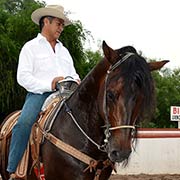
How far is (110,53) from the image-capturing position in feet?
12.5

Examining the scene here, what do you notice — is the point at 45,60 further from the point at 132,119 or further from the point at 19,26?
the point at 19,26

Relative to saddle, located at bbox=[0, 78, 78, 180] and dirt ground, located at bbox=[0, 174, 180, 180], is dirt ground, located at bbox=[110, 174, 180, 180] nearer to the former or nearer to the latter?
dirt ground, located at bbox=[0, 174, 180, 180]

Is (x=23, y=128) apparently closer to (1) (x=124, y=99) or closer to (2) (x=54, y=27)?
(2) (x=54, y=27)

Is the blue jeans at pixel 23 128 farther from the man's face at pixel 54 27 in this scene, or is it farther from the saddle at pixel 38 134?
the man's face at pixel 54 27

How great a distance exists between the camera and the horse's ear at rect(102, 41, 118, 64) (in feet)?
12.4

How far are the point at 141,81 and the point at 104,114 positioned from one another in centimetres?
41

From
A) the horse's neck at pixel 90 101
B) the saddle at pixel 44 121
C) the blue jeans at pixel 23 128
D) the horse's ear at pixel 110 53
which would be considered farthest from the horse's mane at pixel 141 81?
the blue jeans at pixel 23 128

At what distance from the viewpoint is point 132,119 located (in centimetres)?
365

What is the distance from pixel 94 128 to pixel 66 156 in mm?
336

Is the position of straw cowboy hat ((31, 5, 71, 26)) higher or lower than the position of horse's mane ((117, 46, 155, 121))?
higher

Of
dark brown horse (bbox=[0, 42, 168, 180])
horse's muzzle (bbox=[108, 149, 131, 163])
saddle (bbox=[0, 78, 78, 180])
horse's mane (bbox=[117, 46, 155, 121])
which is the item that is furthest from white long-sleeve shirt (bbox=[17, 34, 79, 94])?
horse's muzzle (bbox=[108, 149, 131, 163])

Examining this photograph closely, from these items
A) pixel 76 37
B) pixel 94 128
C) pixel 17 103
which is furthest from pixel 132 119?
pixel 76 37

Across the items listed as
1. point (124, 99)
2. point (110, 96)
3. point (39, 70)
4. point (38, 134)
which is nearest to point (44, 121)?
point (38, 134)

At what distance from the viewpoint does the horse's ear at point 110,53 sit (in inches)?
149
